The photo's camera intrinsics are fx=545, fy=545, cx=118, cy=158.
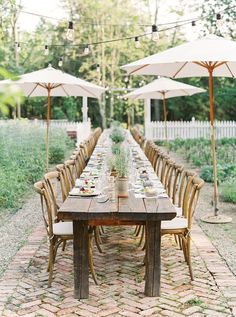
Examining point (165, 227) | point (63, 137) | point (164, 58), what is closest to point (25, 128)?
point (63, 137)

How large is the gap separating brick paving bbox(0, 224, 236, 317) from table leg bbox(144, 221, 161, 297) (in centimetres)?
10

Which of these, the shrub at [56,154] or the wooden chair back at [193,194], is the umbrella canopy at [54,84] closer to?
the shrub at [56,154]

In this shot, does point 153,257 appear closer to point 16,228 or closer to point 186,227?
point 186,227

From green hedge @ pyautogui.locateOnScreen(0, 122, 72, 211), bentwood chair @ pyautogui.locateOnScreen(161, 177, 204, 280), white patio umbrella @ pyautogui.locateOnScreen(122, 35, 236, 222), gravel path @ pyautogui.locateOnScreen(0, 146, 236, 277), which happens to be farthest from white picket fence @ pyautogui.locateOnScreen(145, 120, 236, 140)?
bentwood chair @ pyautogui.locateOnScreen(161, 177, 204, 280)

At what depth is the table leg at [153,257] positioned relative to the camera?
4.12 meters

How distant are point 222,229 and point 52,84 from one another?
4908mm

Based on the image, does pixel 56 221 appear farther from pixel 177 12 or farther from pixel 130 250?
pixel 177 12

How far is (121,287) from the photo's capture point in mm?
4395

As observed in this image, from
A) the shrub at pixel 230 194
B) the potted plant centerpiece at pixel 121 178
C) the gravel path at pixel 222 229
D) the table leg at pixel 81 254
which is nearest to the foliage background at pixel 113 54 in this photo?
the shrub at pixel 230 194

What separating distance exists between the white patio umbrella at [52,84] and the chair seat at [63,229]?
263 cm

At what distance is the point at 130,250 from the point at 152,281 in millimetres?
1409

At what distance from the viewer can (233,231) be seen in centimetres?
650

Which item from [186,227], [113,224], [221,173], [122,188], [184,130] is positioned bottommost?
[221,173]

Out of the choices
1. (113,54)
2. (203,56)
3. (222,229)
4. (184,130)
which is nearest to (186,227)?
(222,229)
